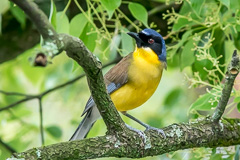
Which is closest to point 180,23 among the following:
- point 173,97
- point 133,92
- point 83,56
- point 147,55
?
point 147,55

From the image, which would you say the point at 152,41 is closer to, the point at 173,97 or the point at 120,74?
the point at 120,74

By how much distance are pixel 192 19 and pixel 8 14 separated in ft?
6.84

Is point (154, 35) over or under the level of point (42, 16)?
over

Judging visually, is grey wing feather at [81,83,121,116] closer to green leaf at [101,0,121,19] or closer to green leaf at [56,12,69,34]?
green leaf at [56,12,69,34]

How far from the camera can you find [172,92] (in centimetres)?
571

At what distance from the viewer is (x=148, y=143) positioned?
10.7 feet

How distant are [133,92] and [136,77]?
111mm

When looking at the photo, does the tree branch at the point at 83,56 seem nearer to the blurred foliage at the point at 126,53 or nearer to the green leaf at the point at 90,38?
the blurred foliage at the point at 126,53

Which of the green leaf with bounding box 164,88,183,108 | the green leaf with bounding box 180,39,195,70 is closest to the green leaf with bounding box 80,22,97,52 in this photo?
the green leaf with bounding box 180,39,195,70

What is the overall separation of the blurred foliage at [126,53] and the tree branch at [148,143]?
0.49ft

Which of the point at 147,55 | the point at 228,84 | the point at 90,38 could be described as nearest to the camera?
the point at 228,84

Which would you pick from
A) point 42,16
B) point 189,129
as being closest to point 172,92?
point 189,129

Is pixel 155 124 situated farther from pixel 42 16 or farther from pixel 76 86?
pixel 42 16

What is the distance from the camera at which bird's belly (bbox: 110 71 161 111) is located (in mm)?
3873
